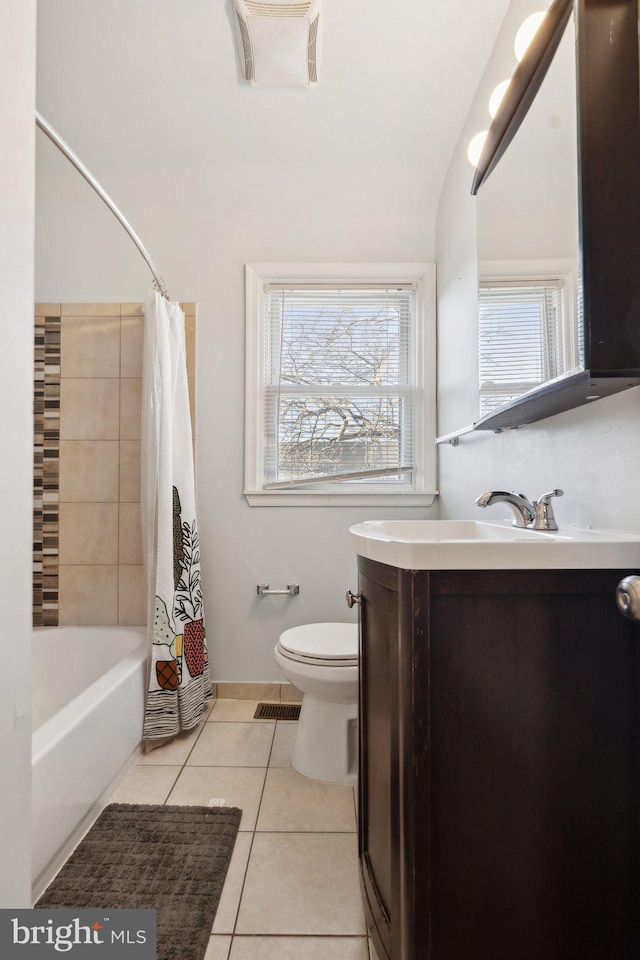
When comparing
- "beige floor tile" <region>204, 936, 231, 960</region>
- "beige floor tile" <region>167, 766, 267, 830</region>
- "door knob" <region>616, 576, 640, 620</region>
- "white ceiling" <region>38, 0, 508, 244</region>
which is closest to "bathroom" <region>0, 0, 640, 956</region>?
"white ceiling" <region>38, 0, 508, 244</region>

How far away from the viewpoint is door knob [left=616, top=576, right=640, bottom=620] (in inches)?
26.3

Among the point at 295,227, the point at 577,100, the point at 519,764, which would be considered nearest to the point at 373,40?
the point at 295,227

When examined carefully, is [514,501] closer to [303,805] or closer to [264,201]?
[303,805]

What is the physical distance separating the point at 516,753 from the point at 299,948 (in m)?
0.71

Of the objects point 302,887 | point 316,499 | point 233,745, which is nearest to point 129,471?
point 316,499

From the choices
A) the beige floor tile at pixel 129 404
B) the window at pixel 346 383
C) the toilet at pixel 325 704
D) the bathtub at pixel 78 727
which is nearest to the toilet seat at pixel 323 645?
the toilet at pixel 325 704

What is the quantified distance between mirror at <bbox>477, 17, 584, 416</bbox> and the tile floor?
1296mm

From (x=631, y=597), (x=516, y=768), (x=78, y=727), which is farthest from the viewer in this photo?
(x=78, y=727)

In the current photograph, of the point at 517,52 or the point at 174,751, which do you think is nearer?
the point at 517,52

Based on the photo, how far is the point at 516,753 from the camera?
809mm

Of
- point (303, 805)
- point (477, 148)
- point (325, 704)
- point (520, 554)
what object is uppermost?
point (477, 148)

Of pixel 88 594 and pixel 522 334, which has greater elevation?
pixel 522 334

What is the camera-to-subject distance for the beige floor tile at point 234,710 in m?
2.17

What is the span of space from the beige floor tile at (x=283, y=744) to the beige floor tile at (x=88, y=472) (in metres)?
1.24
